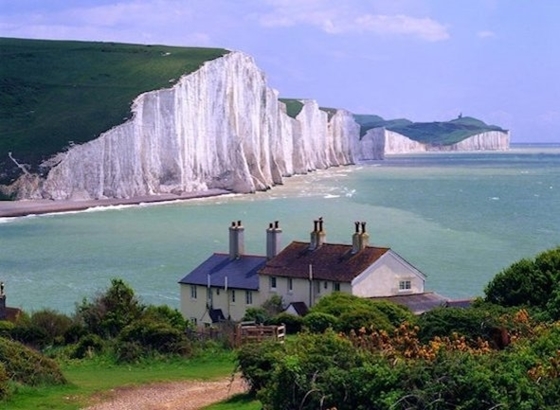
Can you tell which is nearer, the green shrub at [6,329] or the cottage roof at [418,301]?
the green shrub at [6,329]

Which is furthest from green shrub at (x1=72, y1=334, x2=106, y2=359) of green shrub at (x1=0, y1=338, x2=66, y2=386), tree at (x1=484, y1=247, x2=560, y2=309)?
tree at (x1=484, y1=247, x2=560, y2=309)

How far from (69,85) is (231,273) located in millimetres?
99471

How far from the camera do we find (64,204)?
300 ft

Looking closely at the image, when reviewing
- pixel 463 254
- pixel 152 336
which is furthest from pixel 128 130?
pixel 152 336

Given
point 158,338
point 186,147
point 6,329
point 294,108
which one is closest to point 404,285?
point 158,338

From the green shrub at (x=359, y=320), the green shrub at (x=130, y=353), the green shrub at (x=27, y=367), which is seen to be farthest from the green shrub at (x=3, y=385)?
the green shrub at (x=359, y=320)

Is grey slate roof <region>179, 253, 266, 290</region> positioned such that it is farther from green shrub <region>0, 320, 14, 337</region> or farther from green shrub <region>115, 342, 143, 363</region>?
green shrub <region>115, 342, 143, 363</region>

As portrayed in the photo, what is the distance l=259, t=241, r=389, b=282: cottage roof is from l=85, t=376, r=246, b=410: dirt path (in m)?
9.32

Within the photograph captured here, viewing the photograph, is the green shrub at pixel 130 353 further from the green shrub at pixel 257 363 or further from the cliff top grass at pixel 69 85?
the cliff top grass at pixel 69 85

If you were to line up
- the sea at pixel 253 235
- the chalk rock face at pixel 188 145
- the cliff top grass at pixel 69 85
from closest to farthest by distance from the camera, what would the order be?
the sea at pixel 253 235 → the chalk rock face at pixel 188 145 → the cliff top grass at pixel 69 85

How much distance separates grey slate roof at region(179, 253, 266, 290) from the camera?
29341mm

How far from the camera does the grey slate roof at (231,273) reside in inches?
1155

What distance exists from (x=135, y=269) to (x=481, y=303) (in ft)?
88.1

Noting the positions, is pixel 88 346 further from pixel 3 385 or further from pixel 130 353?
pixel 3 385
